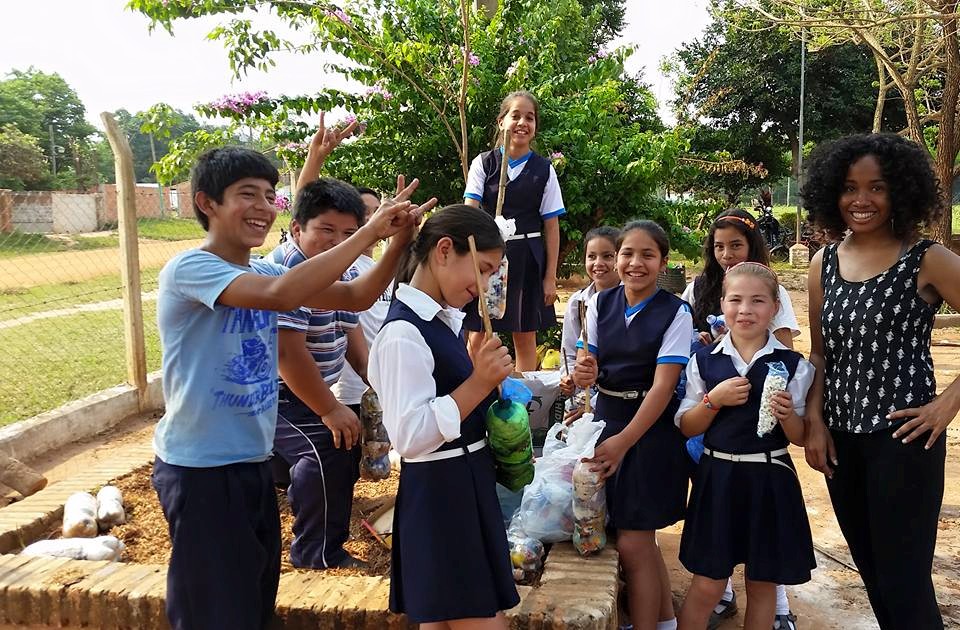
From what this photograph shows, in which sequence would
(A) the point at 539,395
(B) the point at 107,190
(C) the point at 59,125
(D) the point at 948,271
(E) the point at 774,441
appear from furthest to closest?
(C) the point at 59,125, (B) the point at 107,190, (A) the point at 539,395, (E) the point at 774,441, (D) the point at 948,271

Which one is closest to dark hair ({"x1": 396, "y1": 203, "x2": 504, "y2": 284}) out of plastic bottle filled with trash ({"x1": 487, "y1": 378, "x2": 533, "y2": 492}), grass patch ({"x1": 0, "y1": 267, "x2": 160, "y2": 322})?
plastic bottle filled with trash ({"x1": 487, "y1": 378, "x2": 533, "y2": 492})

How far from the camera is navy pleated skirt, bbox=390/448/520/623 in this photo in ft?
6.05

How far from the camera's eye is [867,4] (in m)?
9.45

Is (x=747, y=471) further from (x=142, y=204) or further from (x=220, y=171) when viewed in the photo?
(x=142, y=204)

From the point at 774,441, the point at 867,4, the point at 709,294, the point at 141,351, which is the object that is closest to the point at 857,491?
the point at 774,441

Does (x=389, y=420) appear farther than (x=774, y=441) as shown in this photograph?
No

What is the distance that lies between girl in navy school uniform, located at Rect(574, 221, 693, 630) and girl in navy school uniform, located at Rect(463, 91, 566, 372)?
1632 mm

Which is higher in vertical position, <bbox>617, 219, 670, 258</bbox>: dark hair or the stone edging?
<bbox>617, 219, 670, 258</bbox>: dark hair

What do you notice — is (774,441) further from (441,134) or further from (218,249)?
Result: (441,134)

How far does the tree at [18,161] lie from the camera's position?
2556cm

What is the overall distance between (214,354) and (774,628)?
2.23 meters

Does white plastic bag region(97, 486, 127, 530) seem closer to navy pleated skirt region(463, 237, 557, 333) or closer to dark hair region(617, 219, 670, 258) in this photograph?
navy pleated skirt region(463, 237, 557, 333)

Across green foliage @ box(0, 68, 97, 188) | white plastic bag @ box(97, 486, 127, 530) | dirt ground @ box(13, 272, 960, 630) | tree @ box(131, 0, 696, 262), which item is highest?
green foliage @ box(0, 68, 97, 188)

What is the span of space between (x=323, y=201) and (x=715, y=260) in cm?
173
